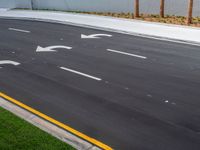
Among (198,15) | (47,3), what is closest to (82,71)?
(198,15)

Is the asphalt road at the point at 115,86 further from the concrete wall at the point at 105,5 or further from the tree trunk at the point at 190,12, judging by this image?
the concrete wall at the point at 105,5

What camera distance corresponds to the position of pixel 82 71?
504 inches

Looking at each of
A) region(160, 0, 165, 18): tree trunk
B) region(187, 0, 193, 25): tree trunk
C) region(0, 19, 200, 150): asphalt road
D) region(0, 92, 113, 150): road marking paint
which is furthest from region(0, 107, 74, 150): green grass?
region(160, 0, 165, 18): tree trunk

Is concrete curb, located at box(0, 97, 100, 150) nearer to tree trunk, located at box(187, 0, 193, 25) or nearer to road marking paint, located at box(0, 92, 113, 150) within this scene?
road marking paint, located at box(0, 92, 113, 150)

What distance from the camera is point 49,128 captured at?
814cm

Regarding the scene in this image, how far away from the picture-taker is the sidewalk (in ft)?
58.5

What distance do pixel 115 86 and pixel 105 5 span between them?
585 inches

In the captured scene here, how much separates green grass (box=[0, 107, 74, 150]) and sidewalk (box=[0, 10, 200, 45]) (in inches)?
419

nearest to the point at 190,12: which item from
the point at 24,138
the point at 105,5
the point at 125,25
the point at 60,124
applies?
the point at 125,25

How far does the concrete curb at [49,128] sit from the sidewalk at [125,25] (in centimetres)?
994

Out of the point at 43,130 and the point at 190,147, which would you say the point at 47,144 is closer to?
the point at 43,130

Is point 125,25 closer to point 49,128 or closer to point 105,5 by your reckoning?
point 105,5

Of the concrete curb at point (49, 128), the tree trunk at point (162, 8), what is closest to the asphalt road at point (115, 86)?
the concrete curb at point (49, 128)

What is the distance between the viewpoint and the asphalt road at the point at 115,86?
827 centimetres
